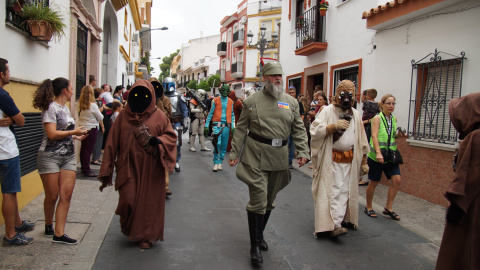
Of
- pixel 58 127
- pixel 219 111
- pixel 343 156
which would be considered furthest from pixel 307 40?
pixel 58 127

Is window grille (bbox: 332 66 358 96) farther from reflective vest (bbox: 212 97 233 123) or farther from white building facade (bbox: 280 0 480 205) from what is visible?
reflective vest (bbox: 212 97 233 123)

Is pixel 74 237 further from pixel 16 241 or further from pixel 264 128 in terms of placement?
pixel 264 128

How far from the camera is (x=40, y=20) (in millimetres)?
5680

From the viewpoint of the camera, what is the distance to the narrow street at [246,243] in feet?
13.6

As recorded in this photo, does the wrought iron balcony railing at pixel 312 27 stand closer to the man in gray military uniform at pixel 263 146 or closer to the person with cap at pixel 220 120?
the person with cap at pixel 220 120

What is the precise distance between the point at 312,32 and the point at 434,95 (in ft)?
19.2

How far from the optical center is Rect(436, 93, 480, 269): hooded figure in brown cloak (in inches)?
111

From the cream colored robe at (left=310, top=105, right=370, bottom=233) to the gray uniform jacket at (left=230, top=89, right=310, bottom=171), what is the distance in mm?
665

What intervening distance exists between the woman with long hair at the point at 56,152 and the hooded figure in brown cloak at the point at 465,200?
357 centimetres

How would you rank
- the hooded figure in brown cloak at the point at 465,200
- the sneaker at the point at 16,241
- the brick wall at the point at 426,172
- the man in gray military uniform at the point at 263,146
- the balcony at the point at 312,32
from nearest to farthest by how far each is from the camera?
the hooded figure in brown cloak at the point at 465,200 → the sneaker at the point at 16,241 → the man in gray military uniform at the point at 263,146 → the brick wall at the point at 426,172 → the balcony at the point at 312,32

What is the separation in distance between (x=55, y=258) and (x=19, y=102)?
2438 millimetres

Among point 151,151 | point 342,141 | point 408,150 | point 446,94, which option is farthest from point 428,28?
point 151,151

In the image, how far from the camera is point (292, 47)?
49.3 feet

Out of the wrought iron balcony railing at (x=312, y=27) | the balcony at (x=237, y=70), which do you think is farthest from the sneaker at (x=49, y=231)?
the balcony at (x=237, y=70)
